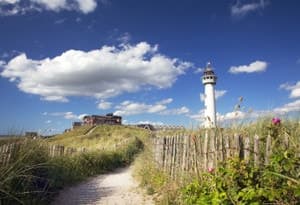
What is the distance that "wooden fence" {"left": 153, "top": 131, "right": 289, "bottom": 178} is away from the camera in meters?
4.93

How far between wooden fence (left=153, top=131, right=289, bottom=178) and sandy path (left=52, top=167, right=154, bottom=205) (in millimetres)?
A: 1032

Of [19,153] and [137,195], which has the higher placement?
[19,153]

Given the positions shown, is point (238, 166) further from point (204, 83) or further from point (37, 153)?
point (204, 83)

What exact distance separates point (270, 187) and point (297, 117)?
309 centimetres

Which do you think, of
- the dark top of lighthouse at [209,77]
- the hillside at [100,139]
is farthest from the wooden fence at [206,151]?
the dark top of lighthouse at [209,77]

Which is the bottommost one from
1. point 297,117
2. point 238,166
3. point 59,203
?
point 59,203

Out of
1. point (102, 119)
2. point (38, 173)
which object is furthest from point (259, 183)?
point (102, 119)

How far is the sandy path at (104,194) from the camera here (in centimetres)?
766

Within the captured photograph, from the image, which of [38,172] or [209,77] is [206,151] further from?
[209,77]

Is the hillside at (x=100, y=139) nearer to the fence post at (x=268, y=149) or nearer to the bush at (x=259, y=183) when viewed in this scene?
the fence post at (x=268, y=149)

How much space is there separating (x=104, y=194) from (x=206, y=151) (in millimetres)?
3720

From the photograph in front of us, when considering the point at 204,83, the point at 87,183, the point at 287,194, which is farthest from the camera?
the point at 204,83

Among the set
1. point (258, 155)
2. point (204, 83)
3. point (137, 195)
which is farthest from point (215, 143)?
point (204, 83)

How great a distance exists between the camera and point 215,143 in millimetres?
5977
